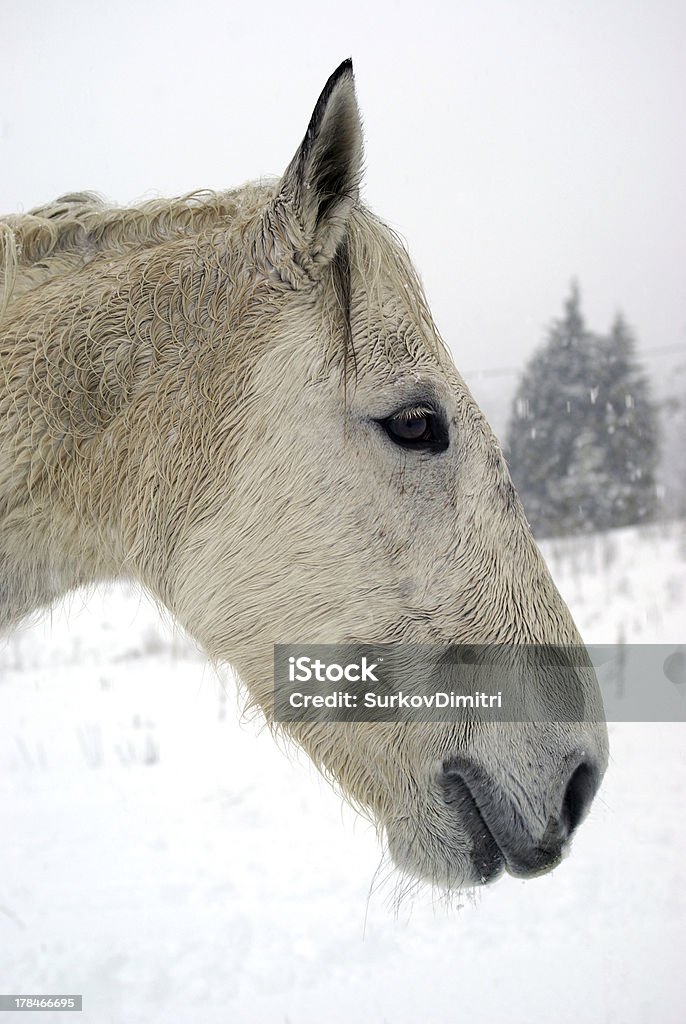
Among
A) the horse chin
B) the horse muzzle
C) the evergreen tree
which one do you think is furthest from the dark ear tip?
the evergreen tree

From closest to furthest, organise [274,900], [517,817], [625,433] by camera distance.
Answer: [517,817] → [274,900] → [625,433]

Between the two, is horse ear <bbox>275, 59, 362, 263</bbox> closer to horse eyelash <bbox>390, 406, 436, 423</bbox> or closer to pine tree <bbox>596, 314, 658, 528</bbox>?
horse eyelash <bbox>390, 406, 436, 423</bbox>

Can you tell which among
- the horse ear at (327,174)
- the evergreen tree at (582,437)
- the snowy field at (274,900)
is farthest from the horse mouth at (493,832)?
the evergreen tree at (582,437)

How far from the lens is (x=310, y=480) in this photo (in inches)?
73.2

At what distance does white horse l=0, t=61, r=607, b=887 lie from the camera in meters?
1.83

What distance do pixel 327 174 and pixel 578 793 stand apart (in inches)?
66.1

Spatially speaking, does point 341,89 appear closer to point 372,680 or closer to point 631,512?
point 372,680

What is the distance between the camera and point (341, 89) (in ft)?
5.37

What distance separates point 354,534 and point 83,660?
6.88 meters

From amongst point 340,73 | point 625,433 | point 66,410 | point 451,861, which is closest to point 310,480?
point 66,410

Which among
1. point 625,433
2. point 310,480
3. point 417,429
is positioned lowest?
point 310,480

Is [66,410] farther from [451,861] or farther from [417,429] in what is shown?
[451,861]

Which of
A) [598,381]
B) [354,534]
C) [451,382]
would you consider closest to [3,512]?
[354,534]

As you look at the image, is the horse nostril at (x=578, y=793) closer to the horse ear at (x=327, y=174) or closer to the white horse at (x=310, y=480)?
the white horse at (x=310, y=480)
